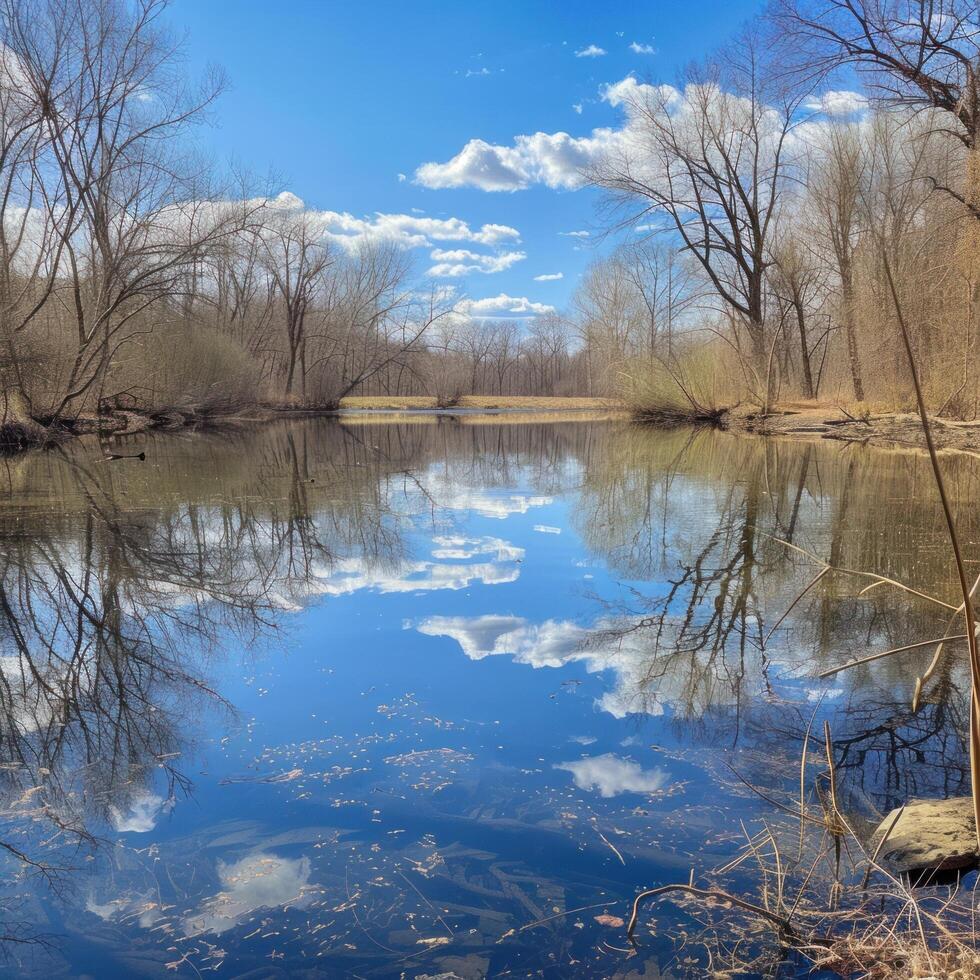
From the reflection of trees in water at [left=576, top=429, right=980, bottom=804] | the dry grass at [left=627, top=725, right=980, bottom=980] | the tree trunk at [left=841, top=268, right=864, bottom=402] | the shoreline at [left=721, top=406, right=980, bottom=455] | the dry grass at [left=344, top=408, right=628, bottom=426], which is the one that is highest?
the tree trunk at [left=841, top=268, right=864, bottom=402]

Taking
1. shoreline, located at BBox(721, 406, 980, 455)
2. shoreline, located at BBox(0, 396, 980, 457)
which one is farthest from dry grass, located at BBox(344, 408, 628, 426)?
shoreline, located at BBox(721, 406, 980, 455)

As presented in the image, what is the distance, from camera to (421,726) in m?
3.61

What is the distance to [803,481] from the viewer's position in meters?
11.3

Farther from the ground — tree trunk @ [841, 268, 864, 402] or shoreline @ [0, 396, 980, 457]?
tree trunk @ [841, 268, 864, 402]

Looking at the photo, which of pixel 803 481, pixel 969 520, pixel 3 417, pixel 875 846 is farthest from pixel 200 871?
pixel 3 417

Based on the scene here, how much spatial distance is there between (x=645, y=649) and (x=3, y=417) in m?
16.1

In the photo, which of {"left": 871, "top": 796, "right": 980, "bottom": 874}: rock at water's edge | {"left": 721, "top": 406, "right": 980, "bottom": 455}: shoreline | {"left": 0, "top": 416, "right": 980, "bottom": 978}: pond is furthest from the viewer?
{"left": 721, "top": 406, "right": 980, "bottom": 455}: shoreline

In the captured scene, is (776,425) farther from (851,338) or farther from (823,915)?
(823,915)

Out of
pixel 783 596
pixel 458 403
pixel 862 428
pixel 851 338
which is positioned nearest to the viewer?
pixel 783 596

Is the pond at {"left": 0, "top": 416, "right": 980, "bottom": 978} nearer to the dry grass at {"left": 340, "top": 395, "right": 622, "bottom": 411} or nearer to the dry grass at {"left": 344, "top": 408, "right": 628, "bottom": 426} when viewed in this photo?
the dry grass at {"left": 344, "top": 408, "right": 628, "bottom": 426}

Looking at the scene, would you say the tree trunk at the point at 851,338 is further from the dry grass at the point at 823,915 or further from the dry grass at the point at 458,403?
the dry grass at the point at 458,403

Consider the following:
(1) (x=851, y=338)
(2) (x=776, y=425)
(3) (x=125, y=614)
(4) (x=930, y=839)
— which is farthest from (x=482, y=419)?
(4) (x=930, y=839)

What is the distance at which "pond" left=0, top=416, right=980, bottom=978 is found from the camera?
2.30 meters

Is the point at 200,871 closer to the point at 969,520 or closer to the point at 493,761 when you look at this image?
the point at 493,761
